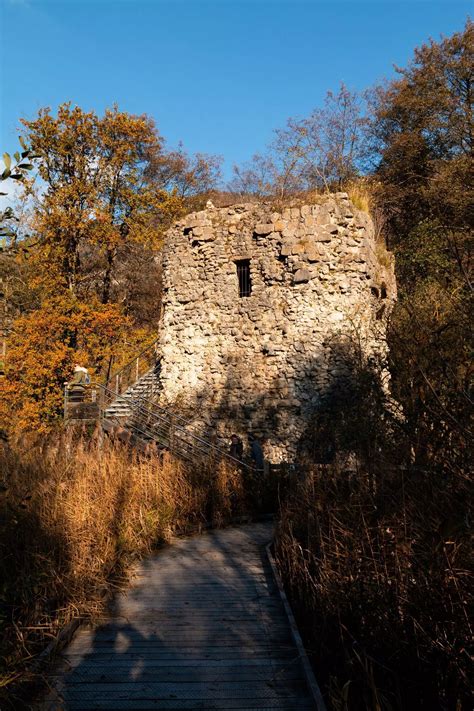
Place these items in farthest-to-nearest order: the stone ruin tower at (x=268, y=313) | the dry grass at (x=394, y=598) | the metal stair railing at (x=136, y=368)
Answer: the metal stair railing at (x=136, y=368)
the stone ruin tower at (x=268, y=313)
the dry grass at (x=394, y=598)

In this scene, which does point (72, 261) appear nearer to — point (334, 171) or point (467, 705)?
point (334, 171)

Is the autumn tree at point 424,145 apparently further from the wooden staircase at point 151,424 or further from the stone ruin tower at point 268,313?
the wooden staircase at point 151,424

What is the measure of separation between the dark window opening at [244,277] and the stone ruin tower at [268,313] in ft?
0.09

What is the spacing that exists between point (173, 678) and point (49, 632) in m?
1.26

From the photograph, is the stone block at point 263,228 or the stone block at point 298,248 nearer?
the stone block at point 298,248

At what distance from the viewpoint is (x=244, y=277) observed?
52.2 ft

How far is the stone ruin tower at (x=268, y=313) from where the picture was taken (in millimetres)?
14758

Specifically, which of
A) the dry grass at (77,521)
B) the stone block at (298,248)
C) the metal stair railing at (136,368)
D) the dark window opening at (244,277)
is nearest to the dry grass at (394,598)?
the dry grass at (77,521)

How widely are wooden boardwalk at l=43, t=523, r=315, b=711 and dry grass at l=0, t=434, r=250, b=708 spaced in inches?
13.0

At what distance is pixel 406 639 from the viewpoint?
3.85 m

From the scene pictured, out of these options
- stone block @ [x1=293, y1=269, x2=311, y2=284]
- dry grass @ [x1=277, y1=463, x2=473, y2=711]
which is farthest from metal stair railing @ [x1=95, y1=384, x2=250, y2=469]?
dry grass @ [x1=277, y1=463, x2=473, y2=711]

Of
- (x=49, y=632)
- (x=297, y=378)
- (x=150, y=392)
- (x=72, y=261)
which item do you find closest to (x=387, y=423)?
(x=49, y=632)

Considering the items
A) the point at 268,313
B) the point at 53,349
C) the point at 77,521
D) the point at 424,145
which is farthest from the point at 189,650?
the point at 424,145

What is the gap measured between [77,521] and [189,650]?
2.08m
